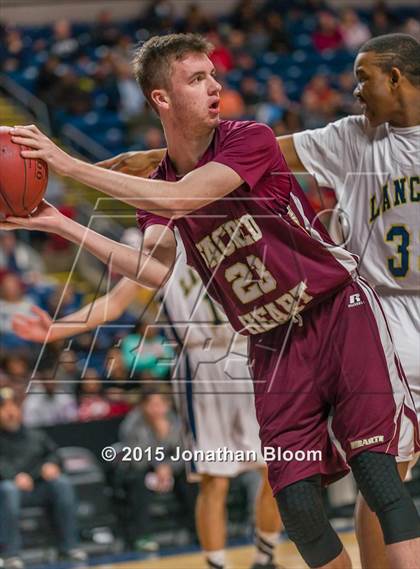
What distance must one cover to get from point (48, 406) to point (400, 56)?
4133 millimetres

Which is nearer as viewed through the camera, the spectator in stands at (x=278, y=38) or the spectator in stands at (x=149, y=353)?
the spectator in stands at (x=149, y=353)

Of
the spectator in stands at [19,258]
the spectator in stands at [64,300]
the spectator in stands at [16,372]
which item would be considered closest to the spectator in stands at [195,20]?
the spectator in stands at [19,258]

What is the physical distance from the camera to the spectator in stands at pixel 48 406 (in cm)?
743

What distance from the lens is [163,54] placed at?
392 centimetres

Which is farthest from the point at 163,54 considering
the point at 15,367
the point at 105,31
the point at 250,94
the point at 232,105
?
the point at 105,31

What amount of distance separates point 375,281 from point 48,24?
9.06m

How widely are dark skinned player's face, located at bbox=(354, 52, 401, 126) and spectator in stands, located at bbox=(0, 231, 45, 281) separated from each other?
5316mm

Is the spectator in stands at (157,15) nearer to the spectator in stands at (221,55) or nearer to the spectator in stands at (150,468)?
the spectator in stands at (221,55)

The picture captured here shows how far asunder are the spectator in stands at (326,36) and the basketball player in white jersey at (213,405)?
8580mm

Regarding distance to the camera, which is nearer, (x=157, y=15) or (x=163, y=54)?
Answer: (x=163, y=54)

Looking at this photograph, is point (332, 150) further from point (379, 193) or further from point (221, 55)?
point (221, 55)

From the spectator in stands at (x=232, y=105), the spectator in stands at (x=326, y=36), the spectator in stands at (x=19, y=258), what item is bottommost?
the spectator in stands at (x=19, y=258)

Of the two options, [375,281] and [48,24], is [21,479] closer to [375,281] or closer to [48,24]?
[375,281]

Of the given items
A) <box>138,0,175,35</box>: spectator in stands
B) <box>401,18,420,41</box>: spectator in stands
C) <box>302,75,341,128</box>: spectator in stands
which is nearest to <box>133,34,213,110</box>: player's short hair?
<box>302,75,341,128</box>: spectator in stands
